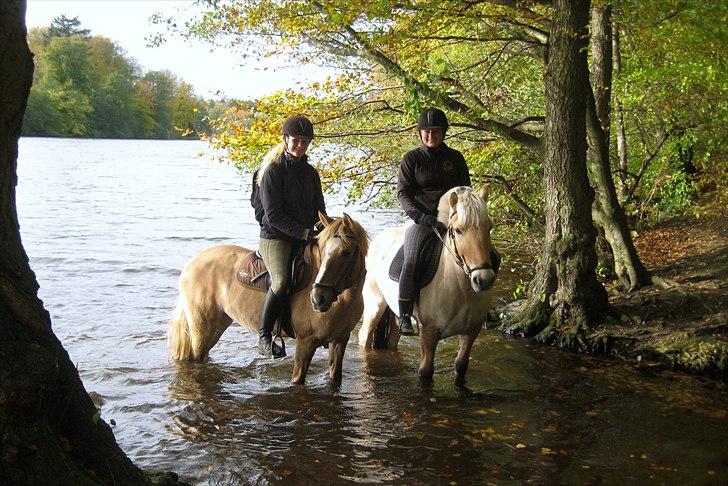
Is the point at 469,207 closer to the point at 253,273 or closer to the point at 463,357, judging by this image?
the point at 463,357

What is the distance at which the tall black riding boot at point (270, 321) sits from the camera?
6.66m

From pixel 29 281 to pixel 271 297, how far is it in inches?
131

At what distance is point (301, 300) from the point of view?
675cm

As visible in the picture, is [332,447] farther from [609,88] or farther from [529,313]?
[609,88]

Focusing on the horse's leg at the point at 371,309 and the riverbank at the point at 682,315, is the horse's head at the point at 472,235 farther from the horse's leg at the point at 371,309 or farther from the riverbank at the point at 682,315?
the riverbank at the point at 682,315

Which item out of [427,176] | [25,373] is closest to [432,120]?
[427,176]

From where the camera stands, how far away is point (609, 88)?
1114 centimetres

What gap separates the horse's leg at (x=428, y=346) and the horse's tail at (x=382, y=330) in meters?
1.36

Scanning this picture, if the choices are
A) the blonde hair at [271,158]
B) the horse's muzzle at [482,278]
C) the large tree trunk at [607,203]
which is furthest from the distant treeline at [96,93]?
the horse's muzzle at [482,278]

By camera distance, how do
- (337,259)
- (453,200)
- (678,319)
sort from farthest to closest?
(678,319), (453,200), (337,259)

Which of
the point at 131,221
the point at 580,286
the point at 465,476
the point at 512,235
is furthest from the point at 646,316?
the point at 131,221

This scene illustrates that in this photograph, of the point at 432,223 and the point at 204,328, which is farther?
the point at 204,328

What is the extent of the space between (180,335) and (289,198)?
2391 mm

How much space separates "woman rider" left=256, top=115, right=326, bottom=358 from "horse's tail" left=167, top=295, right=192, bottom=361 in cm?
139
